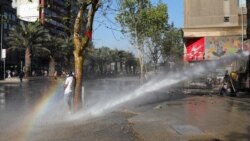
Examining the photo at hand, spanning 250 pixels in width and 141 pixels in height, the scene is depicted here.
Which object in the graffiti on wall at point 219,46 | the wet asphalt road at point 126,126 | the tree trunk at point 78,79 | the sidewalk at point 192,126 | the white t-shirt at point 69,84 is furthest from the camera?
the graffiti on wall at point 219,46

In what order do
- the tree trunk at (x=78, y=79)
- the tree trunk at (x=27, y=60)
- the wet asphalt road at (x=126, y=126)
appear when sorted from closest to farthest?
the wet asphalt road at (x=126, y=126), the tree trunk at (x=78, y=79), the tree trunk at (x=27, y=60)

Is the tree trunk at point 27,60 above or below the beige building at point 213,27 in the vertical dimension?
below

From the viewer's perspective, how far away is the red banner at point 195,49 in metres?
48.6

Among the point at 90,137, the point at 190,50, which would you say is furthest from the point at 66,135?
the point at 190,50

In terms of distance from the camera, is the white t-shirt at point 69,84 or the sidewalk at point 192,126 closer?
the sidewalk at point 192,126

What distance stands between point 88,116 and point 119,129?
3.68m

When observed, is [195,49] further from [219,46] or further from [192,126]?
[192,126]

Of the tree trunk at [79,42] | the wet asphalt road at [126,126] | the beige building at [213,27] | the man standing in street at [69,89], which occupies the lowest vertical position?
the wet asphalt road at [126,126]

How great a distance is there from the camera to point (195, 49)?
49.7m

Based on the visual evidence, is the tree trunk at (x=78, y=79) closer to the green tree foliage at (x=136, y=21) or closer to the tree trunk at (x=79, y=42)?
the tree trunk at (x=79, y=42)

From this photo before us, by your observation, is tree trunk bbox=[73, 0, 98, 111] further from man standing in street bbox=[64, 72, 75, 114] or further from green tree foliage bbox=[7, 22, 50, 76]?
green tree foliage bbox=[7, 22, 50, 76]

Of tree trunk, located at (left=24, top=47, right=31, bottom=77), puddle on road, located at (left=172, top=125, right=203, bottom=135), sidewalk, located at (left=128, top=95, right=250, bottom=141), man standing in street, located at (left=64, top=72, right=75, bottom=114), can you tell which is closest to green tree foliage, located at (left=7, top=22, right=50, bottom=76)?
tree trunk, located at (left=24, top=47, right=31, bottom=77)

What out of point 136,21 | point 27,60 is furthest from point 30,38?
point 136,21

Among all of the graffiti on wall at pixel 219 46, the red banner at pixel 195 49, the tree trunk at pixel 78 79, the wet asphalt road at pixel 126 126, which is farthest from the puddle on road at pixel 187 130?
the red banner at pixel 195 49
